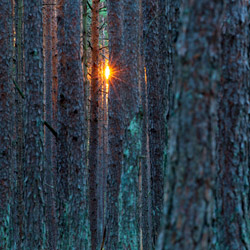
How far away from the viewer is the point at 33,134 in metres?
7.49

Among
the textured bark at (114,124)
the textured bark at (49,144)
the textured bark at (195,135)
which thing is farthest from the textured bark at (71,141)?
the textured bark at (49,144)

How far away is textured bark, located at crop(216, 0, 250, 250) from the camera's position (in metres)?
4.60

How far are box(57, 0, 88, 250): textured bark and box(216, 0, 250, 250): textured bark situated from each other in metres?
4.14

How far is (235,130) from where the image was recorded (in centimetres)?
473

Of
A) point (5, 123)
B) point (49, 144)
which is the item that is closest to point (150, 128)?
point (5, 123)

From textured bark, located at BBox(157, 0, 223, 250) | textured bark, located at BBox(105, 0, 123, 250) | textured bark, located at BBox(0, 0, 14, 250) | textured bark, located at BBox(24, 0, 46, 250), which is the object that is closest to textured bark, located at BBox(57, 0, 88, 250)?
textured bark, located at BBox(105, 0, 123, 250)

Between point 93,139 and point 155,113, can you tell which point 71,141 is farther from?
point 93,139

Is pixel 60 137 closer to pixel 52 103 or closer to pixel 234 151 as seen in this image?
pixel 234 151

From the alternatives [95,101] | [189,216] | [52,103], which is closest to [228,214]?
[189,216]

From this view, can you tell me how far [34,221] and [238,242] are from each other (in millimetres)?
4165

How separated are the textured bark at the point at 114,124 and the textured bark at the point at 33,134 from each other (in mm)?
1693

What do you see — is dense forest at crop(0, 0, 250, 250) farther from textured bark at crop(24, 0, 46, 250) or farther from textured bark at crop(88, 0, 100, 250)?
textured bark at crop(88, 0, 100, 250)

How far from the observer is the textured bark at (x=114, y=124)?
857 cm

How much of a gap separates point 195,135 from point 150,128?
5.84 m
